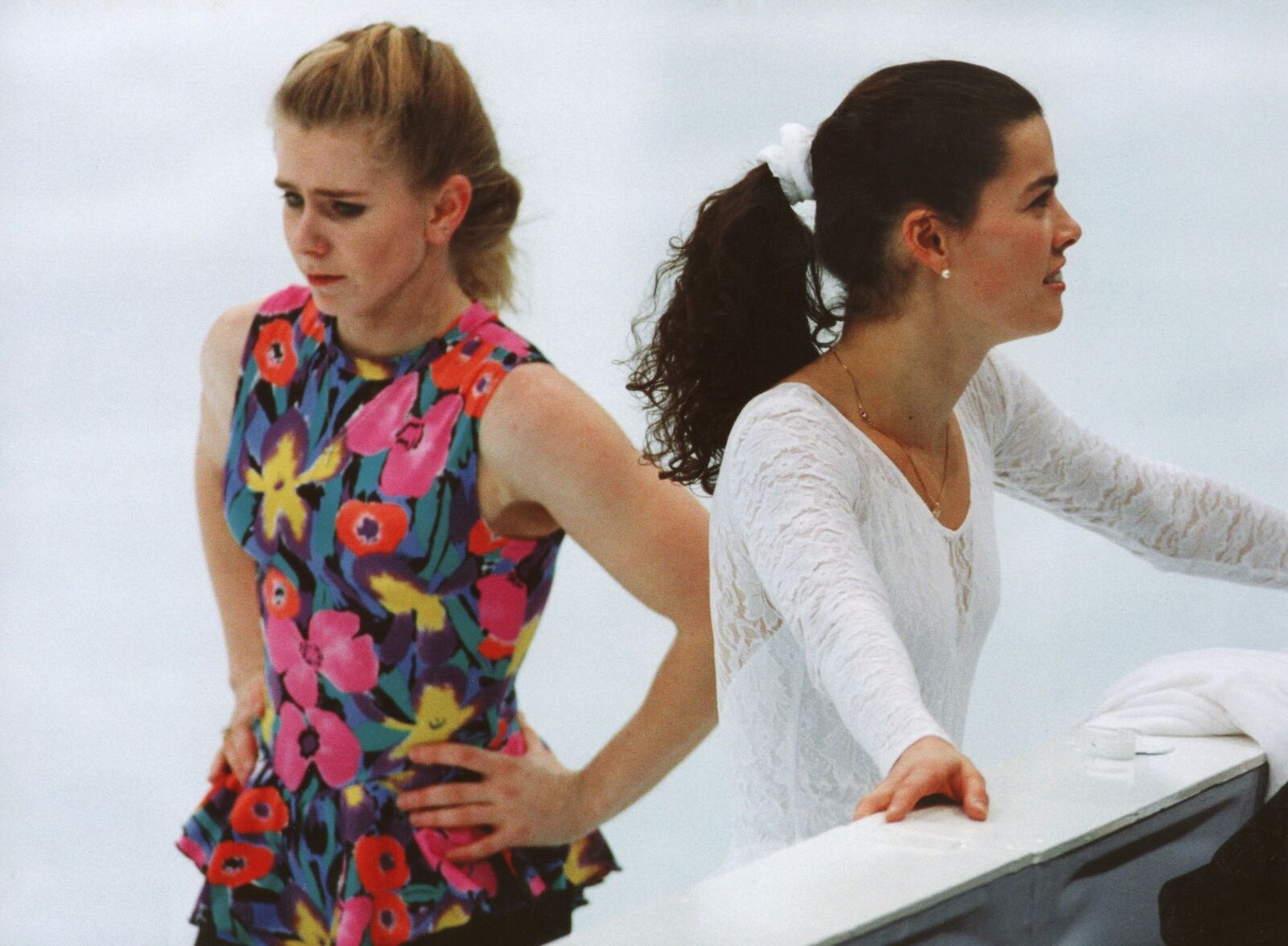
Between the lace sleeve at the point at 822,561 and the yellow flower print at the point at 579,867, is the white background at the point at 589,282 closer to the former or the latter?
the yellow flower print at the point at 579,867

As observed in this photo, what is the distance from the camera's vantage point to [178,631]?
4285mm

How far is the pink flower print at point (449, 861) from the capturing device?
1838 mm

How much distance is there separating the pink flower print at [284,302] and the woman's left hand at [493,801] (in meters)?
0.54

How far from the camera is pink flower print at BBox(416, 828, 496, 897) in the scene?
1.84m

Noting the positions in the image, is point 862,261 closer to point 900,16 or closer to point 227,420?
point 227,420

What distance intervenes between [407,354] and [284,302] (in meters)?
0.24

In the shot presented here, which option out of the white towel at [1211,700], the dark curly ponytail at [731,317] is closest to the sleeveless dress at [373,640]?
the dark curly ponytail at [731,317]

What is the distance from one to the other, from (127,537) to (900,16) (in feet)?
7.76

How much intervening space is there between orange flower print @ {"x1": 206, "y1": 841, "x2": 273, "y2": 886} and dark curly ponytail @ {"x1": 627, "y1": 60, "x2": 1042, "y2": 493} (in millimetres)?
592

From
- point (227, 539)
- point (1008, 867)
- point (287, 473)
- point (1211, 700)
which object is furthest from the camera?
point (227, 539)

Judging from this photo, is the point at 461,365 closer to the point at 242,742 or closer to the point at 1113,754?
the point at 242,742

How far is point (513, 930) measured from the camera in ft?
6.05

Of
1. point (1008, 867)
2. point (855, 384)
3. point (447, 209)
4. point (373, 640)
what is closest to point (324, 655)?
point (373, 640)

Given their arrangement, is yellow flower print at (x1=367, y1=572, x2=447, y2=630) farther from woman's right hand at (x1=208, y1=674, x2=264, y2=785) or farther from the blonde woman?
woman's right hand at (x1=208, y1=674, x2=264, y2=785)
